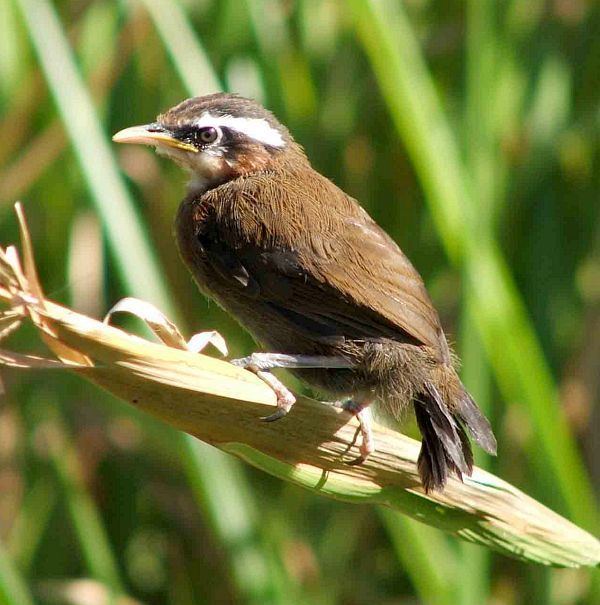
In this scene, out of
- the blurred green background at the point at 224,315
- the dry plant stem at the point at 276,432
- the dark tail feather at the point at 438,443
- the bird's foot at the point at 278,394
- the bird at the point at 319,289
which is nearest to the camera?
the dry plant stem at the point at 276,432

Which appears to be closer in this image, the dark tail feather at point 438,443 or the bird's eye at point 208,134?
the dark tail feather at point 438,443

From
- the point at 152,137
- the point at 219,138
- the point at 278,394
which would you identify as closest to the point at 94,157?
the point at 152,137

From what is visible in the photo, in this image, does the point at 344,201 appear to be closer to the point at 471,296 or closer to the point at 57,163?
the point at 471,296

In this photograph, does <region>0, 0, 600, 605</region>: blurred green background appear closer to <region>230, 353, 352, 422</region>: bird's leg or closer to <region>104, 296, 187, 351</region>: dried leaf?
A: <region>230, 353, 352, 422</region>: bird's leg

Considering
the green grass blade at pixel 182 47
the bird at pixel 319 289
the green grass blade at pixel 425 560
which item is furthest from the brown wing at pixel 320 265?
the green grass blade at pixel 425 560

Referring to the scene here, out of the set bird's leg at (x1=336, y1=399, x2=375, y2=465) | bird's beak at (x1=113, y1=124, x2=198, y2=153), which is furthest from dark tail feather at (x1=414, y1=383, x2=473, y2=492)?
bird's beak at (x1=113, y1=124, x2=198, y2=153)

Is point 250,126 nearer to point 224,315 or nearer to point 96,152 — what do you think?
point 96,152

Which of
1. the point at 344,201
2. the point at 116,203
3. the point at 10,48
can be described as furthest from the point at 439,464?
the point at 10,48

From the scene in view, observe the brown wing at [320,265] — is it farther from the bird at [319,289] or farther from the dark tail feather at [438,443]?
the dark tail feather at [438,443]
